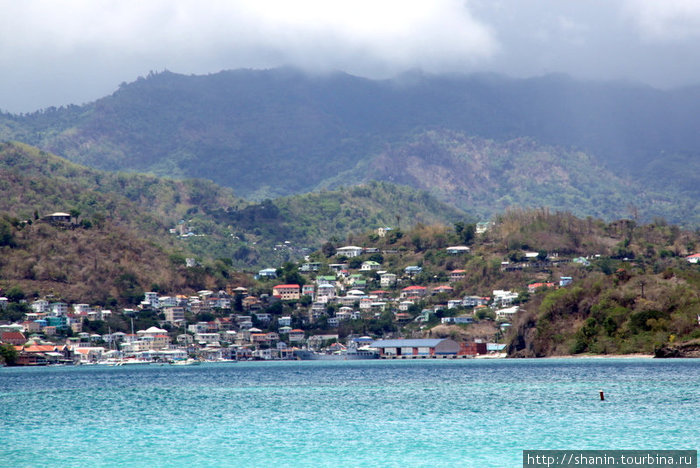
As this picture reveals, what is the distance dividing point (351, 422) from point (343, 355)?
414 feet

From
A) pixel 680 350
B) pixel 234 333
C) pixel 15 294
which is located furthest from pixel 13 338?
pixel 680 350

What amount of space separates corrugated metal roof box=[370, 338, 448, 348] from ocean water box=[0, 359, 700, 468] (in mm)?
85765

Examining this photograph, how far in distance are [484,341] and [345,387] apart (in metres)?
99.3

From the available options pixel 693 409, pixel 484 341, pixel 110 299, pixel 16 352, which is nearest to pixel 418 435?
pixel 693 409

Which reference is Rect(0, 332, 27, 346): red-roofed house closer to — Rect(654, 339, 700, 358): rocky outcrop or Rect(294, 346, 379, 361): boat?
Rect(294, 346, 379, 361): boat

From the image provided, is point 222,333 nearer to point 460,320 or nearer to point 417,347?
point 417,347

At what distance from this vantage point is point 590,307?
447 ft

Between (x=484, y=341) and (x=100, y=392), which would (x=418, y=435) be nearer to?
(x=100, y=392)

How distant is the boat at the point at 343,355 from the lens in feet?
573

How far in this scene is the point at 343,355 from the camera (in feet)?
578

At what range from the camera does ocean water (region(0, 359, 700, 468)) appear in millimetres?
39969

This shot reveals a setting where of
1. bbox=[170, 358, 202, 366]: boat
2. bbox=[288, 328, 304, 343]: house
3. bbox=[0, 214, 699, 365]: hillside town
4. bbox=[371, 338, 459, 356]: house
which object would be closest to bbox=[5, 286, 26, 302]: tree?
bbox=[0, 214, 699, 365]: hillside town

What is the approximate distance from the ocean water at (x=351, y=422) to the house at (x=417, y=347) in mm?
84981

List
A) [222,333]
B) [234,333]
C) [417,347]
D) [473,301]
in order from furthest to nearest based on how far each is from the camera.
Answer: [473,301]
[234,333]
[222,333]
[417,347]
